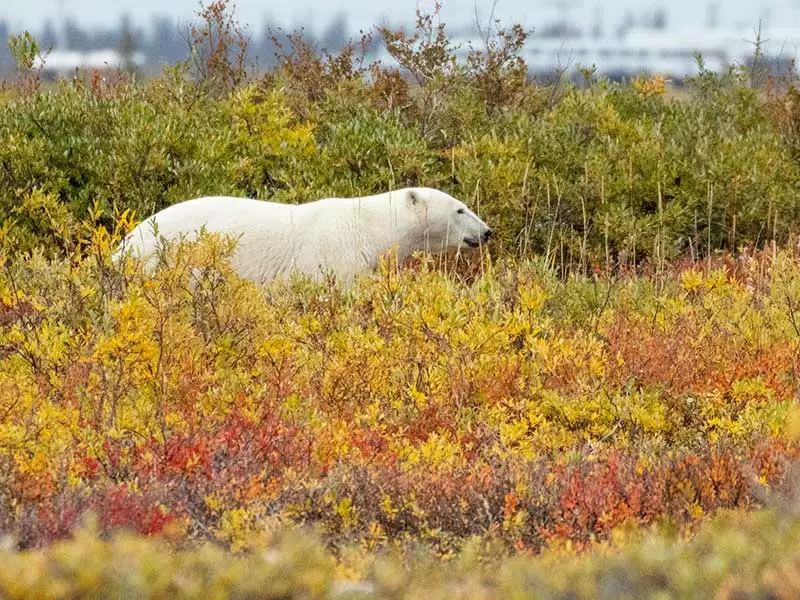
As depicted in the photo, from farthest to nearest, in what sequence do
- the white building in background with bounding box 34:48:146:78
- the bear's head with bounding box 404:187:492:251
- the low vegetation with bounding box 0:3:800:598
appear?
the white building in background with bounding box 34:48:146:78 → the bear's head with bounding box 404:187:492:251 → the low vegetation with bounding box 0:3:800:598

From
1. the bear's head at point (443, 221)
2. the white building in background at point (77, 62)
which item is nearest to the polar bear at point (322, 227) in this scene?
the bear's head at point (443, 221)

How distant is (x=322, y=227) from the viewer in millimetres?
8914

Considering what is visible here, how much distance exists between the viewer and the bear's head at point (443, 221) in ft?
30.0

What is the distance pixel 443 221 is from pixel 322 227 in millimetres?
1019

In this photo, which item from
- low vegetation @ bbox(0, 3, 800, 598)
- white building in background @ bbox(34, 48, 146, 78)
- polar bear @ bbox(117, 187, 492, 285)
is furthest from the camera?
white building in background @ bbox(34, 48, 146, 78)

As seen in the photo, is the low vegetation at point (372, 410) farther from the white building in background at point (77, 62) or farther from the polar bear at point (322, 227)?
the white building in background at point (77, 62)

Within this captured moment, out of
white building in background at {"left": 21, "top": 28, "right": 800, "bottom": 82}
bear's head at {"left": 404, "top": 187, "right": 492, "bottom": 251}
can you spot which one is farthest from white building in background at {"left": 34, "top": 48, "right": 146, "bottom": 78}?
bear's head at {"left": 404, "top": 187, "right": 492, "bottom": 251}

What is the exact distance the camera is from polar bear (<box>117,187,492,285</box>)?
342 inches

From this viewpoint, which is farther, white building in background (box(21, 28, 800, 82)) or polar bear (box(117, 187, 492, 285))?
white building in background (box(21, 28, 800, 82))

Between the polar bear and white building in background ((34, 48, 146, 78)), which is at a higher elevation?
white building in background ((34, 48, 146, 78))

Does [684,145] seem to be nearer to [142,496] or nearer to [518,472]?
[518,472]

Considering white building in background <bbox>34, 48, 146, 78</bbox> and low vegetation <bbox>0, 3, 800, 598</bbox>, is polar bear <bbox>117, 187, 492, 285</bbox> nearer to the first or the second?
low vegetation <bbox>0, 3, 800, 598</bbox>

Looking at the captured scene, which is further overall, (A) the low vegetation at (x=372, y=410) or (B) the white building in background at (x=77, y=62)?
(B) the white building in background at (x=77, y=62)

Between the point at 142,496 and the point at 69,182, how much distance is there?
7966 millimetres
